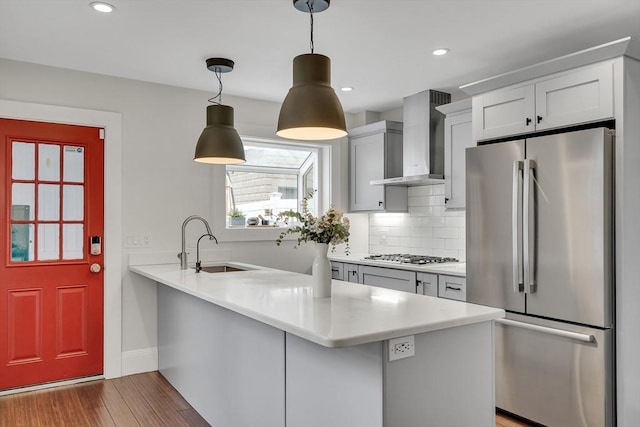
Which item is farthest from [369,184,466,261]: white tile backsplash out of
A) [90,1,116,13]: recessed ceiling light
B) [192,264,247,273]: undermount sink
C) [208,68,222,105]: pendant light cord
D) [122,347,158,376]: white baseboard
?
[90,1,116,13]: recessed ceiling light

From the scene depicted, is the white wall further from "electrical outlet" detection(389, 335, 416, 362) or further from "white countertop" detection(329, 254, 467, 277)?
"electrical outlet" detection(389, 335, 416, 362)

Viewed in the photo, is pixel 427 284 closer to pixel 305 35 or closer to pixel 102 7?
pixel 305 35

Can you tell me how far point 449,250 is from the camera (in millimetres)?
4527

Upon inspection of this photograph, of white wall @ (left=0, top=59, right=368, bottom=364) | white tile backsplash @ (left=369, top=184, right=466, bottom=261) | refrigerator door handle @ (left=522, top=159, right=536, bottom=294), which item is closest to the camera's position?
refrigerator door handle @ (left=522, top=159, right=536, bottom=294)

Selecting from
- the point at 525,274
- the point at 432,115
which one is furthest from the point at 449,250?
the point at 525,274

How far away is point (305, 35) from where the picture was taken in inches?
122

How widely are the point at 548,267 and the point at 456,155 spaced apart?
4.72 ft

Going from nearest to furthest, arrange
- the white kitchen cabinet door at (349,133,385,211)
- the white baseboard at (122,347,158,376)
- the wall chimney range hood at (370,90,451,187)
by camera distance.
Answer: the white baseboard at (122,347,158,376)
the wall chimney range hood at (370,90,451,187)
the white kitchen cabinet door at (349,133,385,211)

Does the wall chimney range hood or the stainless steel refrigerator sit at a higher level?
the wall chimney range hood

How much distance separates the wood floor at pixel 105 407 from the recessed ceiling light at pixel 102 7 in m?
2.55

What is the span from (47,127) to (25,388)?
79.7 inches

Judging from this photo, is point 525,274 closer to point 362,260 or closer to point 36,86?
point 362,260

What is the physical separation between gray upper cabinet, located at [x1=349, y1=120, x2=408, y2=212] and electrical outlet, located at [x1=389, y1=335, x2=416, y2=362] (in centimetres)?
304

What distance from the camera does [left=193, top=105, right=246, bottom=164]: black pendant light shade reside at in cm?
325
